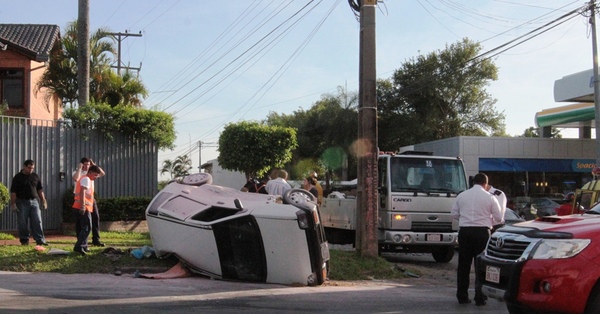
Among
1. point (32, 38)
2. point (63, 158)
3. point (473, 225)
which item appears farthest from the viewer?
point (32, 38)

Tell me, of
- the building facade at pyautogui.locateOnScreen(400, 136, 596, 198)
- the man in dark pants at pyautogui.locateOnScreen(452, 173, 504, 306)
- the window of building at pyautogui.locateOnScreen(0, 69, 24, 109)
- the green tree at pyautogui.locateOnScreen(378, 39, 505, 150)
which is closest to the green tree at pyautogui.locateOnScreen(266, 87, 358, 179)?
the green tree at pyautogui.locateOnScreen(378, 39, 505, 150)

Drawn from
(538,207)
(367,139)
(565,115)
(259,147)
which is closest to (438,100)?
(565,115)

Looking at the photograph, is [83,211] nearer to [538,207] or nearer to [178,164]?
[538,207]

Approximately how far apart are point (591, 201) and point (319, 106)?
39002 mm

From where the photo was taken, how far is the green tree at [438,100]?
45312 millimetres

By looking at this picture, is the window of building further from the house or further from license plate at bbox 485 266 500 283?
license plate at bbox 485 266 500 283

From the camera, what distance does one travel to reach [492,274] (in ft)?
23.8

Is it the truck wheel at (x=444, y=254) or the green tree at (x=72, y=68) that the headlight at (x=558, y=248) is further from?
the green tree at (x=72, y=68)

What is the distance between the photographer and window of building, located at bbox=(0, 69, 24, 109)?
2623 cm

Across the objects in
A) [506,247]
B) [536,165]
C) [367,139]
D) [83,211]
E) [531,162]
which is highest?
[367,139]

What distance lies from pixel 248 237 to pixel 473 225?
3058 millimetres

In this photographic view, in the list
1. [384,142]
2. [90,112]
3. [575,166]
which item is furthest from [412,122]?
[90,112]

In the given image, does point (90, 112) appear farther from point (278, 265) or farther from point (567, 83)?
point (567, 83)

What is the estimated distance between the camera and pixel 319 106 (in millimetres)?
50969
